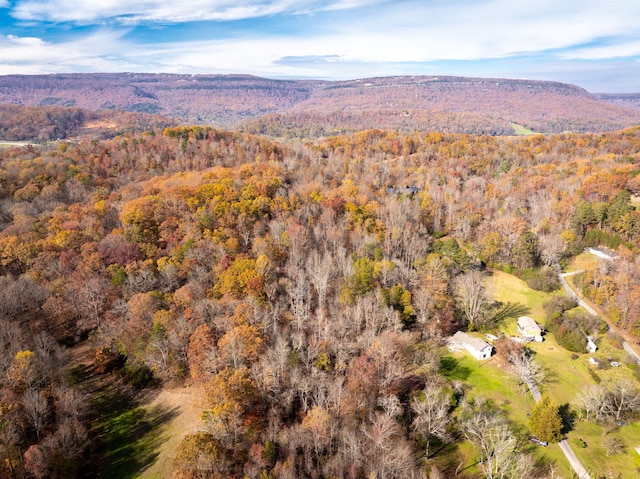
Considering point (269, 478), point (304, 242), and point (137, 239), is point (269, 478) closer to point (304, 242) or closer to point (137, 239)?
point (304, 242)

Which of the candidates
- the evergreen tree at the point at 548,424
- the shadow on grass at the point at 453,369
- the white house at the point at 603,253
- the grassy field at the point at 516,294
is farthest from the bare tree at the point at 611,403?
the white house at the point at 603,253

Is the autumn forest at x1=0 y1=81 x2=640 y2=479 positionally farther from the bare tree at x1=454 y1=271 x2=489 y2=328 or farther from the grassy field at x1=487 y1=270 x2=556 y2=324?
the grassy field at x1=487 y1=270 x2=556 y2=324

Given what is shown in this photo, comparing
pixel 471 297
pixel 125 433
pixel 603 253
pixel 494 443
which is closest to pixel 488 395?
pixel 494 443

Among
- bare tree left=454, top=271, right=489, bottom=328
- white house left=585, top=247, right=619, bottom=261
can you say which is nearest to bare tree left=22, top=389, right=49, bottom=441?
bare tree left=454, top=271, right=489, bottom=328

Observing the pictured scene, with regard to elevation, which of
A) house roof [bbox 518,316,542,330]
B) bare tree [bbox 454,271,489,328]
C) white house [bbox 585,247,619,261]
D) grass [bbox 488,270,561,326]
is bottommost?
grass [bbox 488,270,561,326]

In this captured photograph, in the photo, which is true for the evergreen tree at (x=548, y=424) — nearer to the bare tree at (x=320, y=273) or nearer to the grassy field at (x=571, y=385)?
the grassy field at (x=571, y=385)

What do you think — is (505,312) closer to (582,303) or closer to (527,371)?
(582,303)

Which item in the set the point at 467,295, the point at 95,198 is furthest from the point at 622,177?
the point at 95,198
